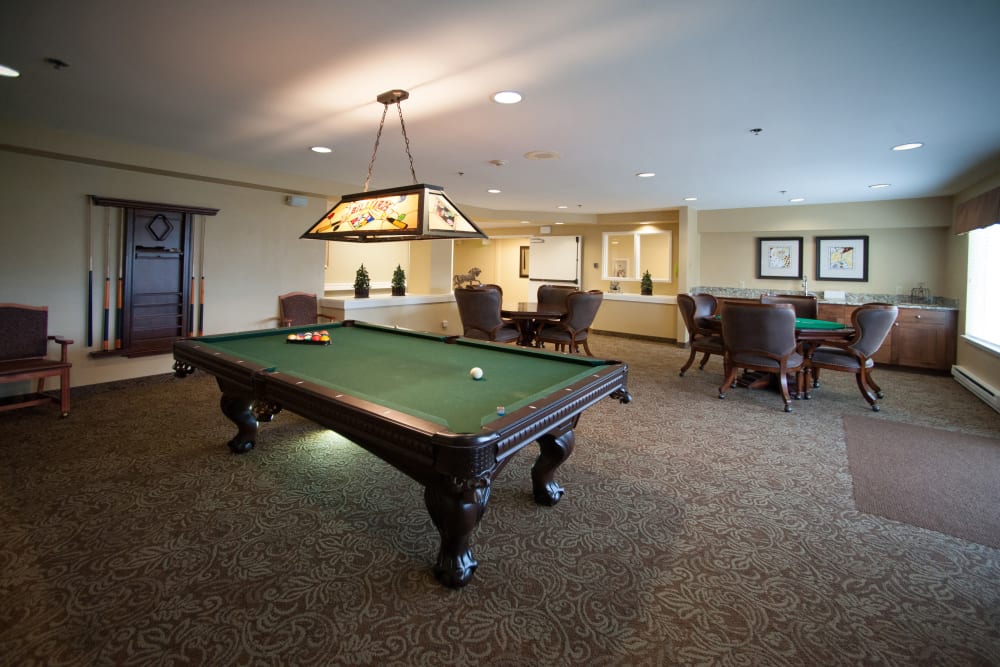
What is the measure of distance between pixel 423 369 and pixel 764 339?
11.7 feet

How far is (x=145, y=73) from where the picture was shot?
2719 mm

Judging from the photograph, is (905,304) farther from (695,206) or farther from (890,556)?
(890,556)

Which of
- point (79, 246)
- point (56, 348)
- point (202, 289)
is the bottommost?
point (56, 348)

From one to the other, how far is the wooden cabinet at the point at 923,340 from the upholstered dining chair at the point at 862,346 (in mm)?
2219

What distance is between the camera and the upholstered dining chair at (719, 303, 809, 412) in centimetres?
441

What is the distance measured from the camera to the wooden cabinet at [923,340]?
6.02 meters

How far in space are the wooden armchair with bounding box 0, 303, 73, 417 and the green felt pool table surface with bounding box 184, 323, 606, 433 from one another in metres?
1.57

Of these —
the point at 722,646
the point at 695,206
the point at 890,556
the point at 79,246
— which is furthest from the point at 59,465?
the point at 695,206

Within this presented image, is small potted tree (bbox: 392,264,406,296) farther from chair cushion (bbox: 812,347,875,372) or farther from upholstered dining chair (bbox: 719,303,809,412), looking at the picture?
chair cushion (bbox: 812,347,875,372)

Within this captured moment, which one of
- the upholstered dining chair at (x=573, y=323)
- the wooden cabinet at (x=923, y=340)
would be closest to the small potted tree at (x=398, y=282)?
the upholstered dining chair at (x=573, y=323)

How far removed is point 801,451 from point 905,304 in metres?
4.74

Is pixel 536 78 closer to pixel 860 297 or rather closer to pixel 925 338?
pixel 925 338

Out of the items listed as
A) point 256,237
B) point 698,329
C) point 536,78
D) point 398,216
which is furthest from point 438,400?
point 256,237

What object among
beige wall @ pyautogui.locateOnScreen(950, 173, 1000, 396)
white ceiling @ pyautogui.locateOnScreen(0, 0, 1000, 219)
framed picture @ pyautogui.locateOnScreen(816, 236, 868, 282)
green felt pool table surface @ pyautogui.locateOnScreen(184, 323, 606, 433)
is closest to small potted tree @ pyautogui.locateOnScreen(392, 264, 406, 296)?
white ceiling @ pyautogui.locateOnScreen(0, 0, 1000, 219)
